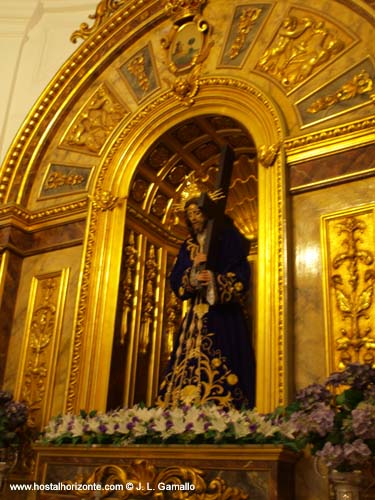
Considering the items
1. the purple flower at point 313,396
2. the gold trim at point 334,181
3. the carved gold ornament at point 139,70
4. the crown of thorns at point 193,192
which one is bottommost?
the purple flower at point 313,396

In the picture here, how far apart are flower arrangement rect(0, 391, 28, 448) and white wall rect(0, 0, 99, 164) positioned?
3543mm

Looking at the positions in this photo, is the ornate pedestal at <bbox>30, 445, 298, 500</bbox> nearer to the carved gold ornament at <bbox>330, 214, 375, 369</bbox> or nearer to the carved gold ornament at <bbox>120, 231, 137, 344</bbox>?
the carved gold ornament at <bbox>330, 214, 375, 369</bbox>

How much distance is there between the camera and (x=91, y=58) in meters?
7.26

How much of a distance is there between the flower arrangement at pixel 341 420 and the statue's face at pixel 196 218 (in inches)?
86.4

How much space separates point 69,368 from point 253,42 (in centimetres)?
355

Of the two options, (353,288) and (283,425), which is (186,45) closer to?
(353,288)

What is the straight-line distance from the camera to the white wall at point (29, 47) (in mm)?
8188

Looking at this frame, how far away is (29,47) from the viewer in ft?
28.3

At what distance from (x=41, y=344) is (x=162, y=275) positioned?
4.70 ft

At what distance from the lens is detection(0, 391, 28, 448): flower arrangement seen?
17.1 ft

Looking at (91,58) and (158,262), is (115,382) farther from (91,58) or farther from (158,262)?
(91,58)

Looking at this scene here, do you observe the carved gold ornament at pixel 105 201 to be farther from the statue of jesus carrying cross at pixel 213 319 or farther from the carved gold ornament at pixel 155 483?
the carved gold ornament at pixel 155 483

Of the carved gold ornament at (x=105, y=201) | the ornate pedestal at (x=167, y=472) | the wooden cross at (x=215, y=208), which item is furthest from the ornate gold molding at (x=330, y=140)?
the ornate pedestal at (x=167, y=472)

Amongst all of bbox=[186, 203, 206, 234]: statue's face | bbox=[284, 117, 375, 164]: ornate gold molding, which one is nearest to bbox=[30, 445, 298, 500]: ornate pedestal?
bbox=[186, 203, 206, 234]: statue's face
